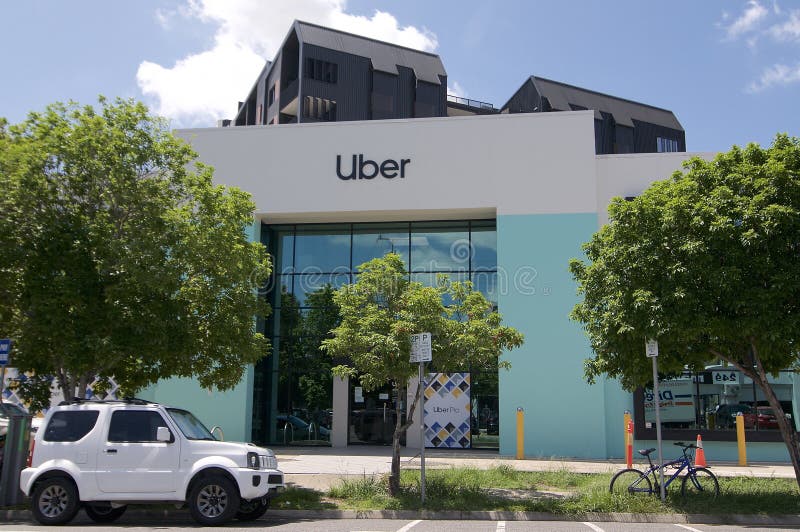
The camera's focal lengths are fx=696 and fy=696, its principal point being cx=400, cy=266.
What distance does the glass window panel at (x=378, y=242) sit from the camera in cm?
2314

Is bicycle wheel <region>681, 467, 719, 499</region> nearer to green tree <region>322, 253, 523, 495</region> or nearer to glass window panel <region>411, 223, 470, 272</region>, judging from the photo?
green tree <region>322, 253, 523, 495</region>

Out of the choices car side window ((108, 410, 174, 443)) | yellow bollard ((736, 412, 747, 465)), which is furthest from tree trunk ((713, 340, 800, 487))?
car side window ((108, 410, 174, 443))

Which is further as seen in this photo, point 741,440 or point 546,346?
point 546,346

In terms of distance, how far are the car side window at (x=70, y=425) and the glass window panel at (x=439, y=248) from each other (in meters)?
13.6

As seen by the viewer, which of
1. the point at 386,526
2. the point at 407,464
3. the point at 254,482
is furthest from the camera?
the point at 407,464

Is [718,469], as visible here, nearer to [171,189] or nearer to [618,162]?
[618,162]

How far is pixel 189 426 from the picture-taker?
35.6 feet

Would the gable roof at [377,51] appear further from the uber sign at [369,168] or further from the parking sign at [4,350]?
the parking sign at [4,350]

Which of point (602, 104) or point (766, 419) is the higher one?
point (602, 104)

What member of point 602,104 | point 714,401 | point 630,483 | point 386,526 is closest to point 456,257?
point 714,401

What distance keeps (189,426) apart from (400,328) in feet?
12.5

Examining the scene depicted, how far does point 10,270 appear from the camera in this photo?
1201 cm

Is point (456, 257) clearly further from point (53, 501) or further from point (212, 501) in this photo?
point (53, 501)

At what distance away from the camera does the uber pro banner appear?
858 inches
